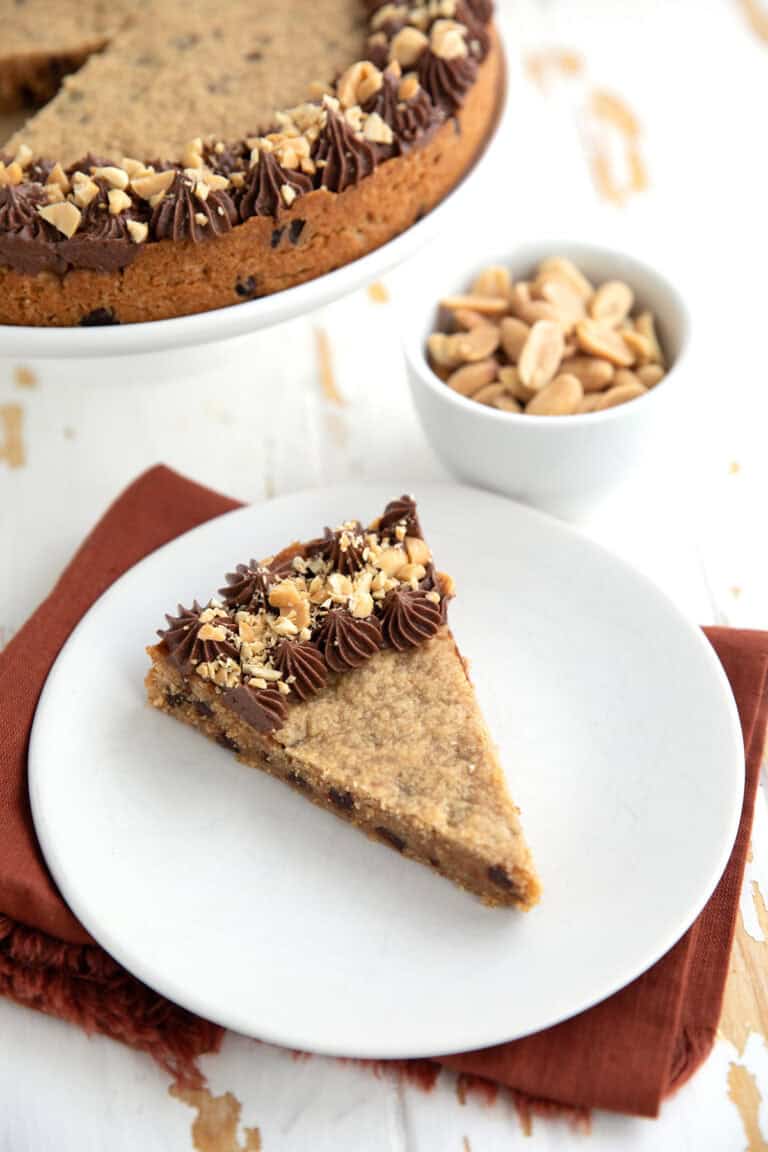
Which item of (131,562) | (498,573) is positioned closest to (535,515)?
(498,573)

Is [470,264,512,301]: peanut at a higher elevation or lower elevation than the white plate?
lower

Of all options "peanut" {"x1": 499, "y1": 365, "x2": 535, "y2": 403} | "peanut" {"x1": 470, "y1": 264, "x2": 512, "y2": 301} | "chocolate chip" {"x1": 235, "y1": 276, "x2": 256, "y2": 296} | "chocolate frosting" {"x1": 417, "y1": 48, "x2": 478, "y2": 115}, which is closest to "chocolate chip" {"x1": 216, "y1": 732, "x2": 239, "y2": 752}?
"chocolate chip" {"x1": 235, "y1": 276, "x2": 256, "y2": 296}

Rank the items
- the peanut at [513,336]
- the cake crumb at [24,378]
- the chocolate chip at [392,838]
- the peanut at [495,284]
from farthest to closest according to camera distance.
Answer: the cake crumb at [24,378], the peanut at [495,284], the peanut at [513,336], the chocolate chip at [392,838]

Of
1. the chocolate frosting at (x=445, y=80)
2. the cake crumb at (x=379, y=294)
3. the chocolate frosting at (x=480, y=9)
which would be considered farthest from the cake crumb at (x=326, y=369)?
the chocolate frosting at (x=480, y=9)

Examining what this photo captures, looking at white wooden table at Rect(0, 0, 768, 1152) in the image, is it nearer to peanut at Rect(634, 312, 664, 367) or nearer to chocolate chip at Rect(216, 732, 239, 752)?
peanut at Rect(634, 312, 664, 367)

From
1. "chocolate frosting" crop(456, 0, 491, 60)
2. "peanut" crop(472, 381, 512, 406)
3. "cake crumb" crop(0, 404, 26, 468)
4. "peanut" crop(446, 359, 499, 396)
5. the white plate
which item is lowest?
"cake crumb" crop(0, 404, 26, 468)

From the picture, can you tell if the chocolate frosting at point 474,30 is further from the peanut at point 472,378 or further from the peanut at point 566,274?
the peanut at point 472,378
